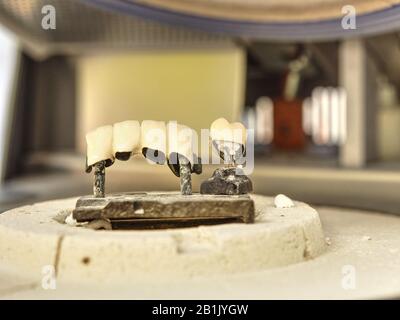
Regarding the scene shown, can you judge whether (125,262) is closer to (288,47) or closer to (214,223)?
(214,223)

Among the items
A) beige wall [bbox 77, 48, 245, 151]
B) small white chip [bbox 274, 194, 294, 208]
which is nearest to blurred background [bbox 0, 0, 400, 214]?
beige wall [bbox 77, 48, 245, 151]

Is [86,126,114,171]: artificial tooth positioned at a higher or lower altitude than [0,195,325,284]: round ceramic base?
higher

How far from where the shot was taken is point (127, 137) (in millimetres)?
2668

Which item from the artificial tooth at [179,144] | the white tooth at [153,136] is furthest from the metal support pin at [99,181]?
A: the artificial tooth at [179,144]

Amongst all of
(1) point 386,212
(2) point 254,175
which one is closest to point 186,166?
(1) point 386,212

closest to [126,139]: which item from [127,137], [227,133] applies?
[127,137]

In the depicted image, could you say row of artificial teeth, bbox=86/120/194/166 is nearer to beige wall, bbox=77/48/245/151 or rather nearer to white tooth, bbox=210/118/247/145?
white tooth, bbox=210/118/247/145

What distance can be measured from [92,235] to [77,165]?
15.7ft

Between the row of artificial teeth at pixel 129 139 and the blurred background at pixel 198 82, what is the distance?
1.99m

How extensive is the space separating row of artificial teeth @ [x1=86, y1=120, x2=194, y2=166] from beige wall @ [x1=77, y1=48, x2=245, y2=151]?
394 cm

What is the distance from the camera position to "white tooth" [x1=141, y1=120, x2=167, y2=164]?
8.82ft

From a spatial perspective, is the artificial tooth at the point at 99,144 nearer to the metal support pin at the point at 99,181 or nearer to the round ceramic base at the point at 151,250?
the metal support pin at the point at 99,181

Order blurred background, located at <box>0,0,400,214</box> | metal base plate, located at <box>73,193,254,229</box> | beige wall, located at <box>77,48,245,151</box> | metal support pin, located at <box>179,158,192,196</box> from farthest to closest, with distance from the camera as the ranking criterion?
beige wall, located at <box>77,48,245,151</box> < blurred background, located at <box>0,0,400,214</box> < metal support pin, located at <box>179,158,192,196</box> < metal base plate, located at <box>73,193,254,229</box>

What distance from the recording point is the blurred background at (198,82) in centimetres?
497
